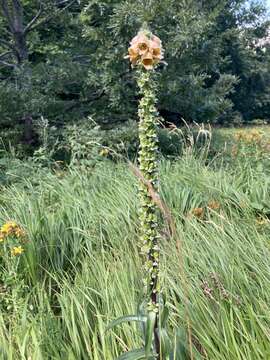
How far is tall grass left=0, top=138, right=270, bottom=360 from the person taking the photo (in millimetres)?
1881

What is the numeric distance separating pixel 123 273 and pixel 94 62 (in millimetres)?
6079

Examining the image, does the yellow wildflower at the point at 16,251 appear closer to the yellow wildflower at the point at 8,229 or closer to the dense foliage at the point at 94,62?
the yellow wildflower at the point at 8,229

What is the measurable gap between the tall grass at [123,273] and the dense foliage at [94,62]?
380 cm

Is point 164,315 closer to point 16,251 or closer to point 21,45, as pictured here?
point 16,251

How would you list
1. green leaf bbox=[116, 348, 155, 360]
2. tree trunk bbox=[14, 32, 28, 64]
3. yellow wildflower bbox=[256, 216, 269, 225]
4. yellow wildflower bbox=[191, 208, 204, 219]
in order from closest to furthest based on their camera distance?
1. green leaf bbox=[116, 348, 155, 360]
2. yellow wildflower bbox=[256, 216, 269, 225]
3. yellow wildflower bbox=[191, 208, 204, 219]
4. tree trunk bbox=[14, 32, 28, 64]

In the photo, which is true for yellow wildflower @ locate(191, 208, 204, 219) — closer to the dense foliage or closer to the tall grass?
the tall grass

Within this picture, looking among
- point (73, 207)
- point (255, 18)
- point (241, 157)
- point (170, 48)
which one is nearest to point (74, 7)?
point (170, 48)

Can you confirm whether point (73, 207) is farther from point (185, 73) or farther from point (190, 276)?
point (185, 73)

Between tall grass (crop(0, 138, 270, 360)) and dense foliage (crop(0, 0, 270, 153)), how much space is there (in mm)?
3801

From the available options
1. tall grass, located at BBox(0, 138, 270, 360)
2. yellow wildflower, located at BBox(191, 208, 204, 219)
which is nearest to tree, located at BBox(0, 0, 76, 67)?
tall grass, located at BBox(0, 138, 270, 360)

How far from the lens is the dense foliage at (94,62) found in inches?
278

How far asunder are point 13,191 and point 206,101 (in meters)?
5.00

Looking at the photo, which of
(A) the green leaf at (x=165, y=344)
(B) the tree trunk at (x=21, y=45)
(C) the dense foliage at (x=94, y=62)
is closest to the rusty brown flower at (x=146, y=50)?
(A) the green leaf at (x=165, y=344)

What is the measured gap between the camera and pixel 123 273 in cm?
229
